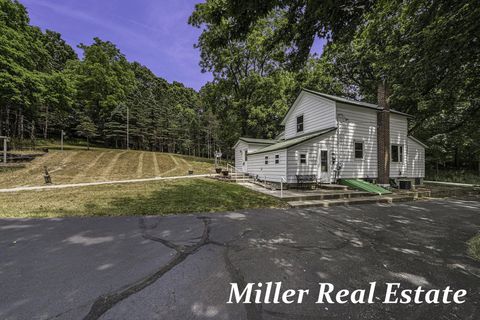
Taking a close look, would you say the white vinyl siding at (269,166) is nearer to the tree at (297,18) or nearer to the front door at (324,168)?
the front door at (324,168)

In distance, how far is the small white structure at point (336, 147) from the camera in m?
12.1

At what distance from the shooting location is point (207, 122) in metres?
44.3

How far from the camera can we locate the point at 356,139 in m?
13.3

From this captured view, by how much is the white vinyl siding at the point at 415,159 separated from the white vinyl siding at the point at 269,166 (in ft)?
31.5

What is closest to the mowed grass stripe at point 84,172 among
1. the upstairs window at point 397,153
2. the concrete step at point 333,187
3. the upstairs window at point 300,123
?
the concrete step at point 333,187

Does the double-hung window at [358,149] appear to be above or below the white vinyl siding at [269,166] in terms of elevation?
above

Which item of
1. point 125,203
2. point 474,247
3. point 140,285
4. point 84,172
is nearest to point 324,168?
point 474,247

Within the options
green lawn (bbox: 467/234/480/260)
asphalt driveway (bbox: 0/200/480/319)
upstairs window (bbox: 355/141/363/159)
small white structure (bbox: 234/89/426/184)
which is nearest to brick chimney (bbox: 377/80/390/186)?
small white structure (bbox: 234/89/426/184)

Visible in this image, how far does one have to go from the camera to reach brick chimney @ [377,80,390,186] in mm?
12961

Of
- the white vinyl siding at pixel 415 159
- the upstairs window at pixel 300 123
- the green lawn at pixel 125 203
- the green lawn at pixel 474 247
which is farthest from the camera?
the upstairs window at pixel 300 123

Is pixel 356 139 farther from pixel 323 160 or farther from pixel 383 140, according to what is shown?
pixel 323 160

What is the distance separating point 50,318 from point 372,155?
52.2ft

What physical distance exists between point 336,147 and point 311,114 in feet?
10.8

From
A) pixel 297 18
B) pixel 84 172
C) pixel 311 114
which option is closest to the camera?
pixel 297 18
